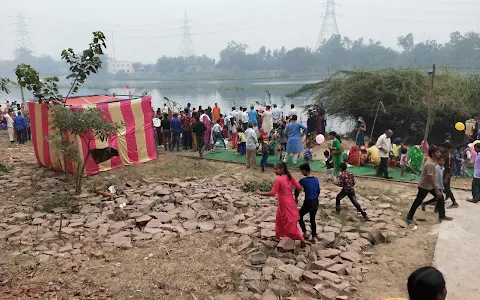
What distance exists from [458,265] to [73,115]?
7377 millimetres

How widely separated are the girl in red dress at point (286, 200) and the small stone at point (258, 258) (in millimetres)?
518

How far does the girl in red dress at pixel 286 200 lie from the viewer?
538cm

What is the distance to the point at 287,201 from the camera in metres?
5.40

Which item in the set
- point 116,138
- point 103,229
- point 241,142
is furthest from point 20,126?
point 103,229

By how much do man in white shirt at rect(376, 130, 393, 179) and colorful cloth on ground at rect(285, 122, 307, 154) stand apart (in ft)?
6.71

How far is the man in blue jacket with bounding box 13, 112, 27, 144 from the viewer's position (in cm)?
1373

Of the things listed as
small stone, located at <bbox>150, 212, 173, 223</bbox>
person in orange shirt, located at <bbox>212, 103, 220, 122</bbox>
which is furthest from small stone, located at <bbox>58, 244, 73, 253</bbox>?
person in orange shirt, located at <bbox>212, 103, 220, 122</bbox>

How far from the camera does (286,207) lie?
17.8ft

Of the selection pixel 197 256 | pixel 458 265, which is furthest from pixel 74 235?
pixel 458 265

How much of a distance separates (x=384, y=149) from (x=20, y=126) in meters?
12.9

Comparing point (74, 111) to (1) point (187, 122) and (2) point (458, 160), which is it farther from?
(2) point (458, 160)

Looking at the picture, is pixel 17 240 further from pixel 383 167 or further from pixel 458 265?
pixel 383 167

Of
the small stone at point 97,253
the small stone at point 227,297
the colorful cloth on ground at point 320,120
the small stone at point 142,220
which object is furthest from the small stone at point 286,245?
the colorful cloth on ground at point 320,120

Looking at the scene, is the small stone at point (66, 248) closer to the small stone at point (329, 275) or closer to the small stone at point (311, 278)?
the small stone at point (311, 278)
